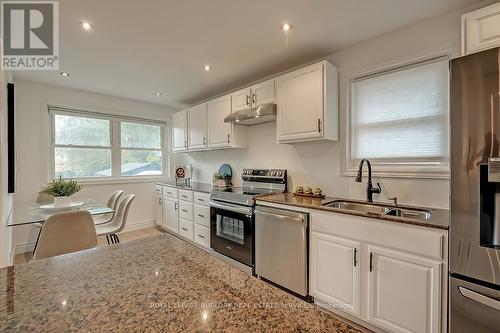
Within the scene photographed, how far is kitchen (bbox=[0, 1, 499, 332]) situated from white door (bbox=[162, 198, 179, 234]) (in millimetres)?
385

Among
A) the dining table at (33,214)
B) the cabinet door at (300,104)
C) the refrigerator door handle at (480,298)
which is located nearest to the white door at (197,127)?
the cabinet door at (300,104)

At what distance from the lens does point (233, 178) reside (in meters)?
3.84

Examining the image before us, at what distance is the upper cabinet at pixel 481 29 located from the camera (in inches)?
56.4

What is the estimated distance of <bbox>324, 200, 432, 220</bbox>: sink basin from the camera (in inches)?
75.1

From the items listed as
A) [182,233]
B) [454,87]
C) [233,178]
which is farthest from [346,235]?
[182,233]

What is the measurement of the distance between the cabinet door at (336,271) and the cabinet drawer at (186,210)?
83.3 inches

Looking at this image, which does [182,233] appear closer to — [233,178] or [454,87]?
[233,178]

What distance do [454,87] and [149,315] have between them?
1.78 m

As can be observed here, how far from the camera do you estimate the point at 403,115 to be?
2172 millimetres

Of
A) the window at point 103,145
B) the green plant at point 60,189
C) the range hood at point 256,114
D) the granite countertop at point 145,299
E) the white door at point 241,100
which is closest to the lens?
the granite countertop at point 145,299

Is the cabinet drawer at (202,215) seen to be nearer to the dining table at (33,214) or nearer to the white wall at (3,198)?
the dining table at (33,214)

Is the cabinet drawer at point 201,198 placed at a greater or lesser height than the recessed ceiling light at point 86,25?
lesser

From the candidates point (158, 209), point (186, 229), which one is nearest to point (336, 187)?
point (186, 229)

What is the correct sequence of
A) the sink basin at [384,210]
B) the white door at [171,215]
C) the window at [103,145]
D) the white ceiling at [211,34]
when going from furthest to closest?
1. the white door at [171,215]
2. the window at [103,145]
3. the sink basin at [384,210]
4. the white ceiling at [211,34]
